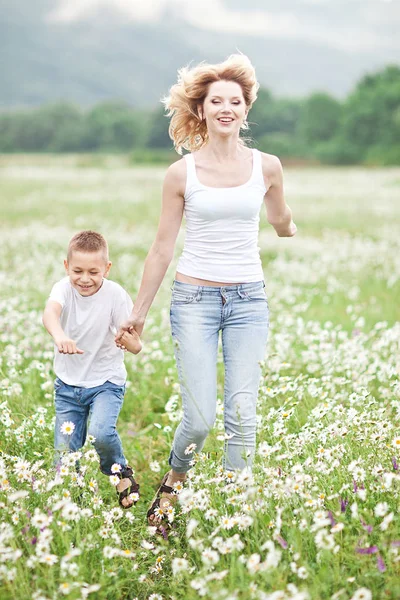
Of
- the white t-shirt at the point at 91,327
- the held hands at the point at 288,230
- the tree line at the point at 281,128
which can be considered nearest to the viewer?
the white t-shirt at the point at 91,327

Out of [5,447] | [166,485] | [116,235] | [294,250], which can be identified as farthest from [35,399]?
[116,235]

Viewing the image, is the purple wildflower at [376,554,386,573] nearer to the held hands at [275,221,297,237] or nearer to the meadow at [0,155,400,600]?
the meadow at [0,155,400,600]

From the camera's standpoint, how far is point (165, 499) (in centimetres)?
475

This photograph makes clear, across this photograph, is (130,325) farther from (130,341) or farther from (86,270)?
(86,270)

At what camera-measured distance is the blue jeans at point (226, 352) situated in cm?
444

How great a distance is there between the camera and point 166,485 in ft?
16.1

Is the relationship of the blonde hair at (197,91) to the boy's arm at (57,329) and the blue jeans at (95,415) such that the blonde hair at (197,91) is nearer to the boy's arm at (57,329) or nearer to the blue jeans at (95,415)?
the boy's arm at (57,329)

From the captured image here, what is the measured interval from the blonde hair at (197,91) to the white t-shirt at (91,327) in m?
1.17

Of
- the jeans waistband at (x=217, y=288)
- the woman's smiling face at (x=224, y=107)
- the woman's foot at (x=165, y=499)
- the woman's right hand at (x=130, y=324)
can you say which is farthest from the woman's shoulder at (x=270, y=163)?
the woman's foot at (x=165, y=499)

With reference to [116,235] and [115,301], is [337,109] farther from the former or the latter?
[115,301]

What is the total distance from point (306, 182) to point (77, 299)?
35766mm

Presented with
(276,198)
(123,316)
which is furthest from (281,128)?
(123,316)

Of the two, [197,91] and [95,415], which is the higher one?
[197,91]

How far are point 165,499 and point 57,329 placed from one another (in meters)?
1.35
